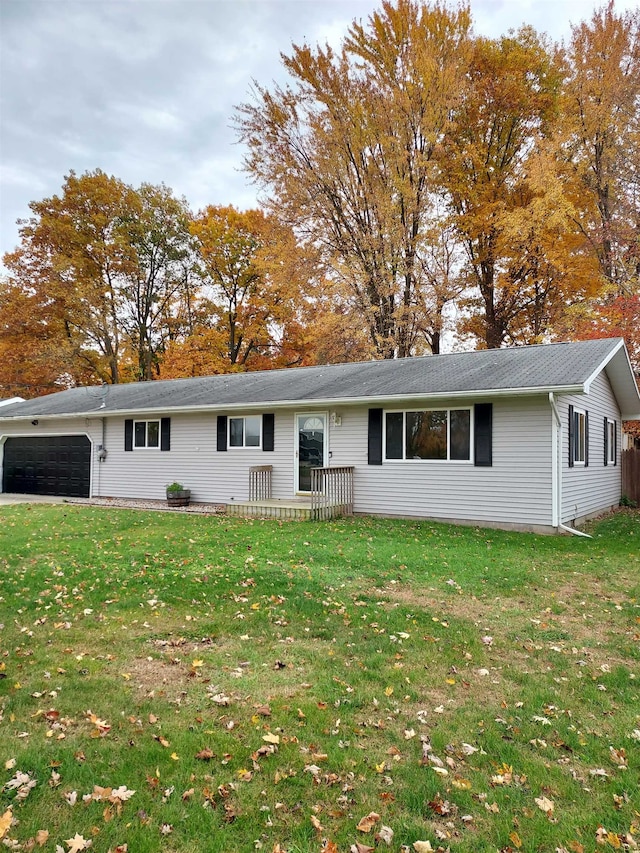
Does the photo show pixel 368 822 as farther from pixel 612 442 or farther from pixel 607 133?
pixel 607 133

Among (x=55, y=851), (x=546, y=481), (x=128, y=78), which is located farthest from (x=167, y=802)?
(x=128, y=78)

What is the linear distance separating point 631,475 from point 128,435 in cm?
1464

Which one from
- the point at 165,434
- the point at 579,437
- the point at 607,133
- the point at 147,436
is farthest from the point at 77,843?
the point at 607,133

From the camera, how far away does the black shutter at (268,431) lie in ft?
42.4

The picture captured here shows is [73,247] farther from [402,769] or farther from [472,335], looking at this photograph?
[402,769]

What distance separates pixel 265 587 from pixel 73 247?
2510 centimetres

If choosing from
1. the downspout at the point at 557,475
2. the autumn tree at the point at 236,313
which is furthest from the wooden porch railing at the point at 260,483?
the autumn tree at the point at 236,313

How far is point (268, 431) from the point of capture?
12984mm

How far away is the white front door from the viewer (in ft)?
40.5

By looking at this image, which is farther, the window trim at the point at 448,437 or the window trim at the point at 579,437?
the window trim at the point at 579,437

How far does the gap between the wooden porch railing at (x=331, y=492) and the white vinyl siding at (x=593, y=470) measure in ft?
14.1

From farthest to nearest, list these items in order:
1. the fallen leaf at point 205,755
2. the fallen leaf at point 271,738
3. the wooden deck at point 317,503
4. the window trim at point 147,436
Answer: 1. the window trim at point 147,436
2. the wooden deck at point 317,503
3. the fallen leaf at point 271,738
4. the fallen leaf at point 205,755

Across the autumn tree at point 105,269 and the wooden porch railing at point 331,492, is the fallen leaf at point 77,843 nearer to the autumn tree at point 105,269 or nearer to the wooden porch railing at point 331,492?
the wooden porch railing at point 331,492

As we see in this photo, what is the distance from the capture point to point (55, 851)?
2.20 meters
